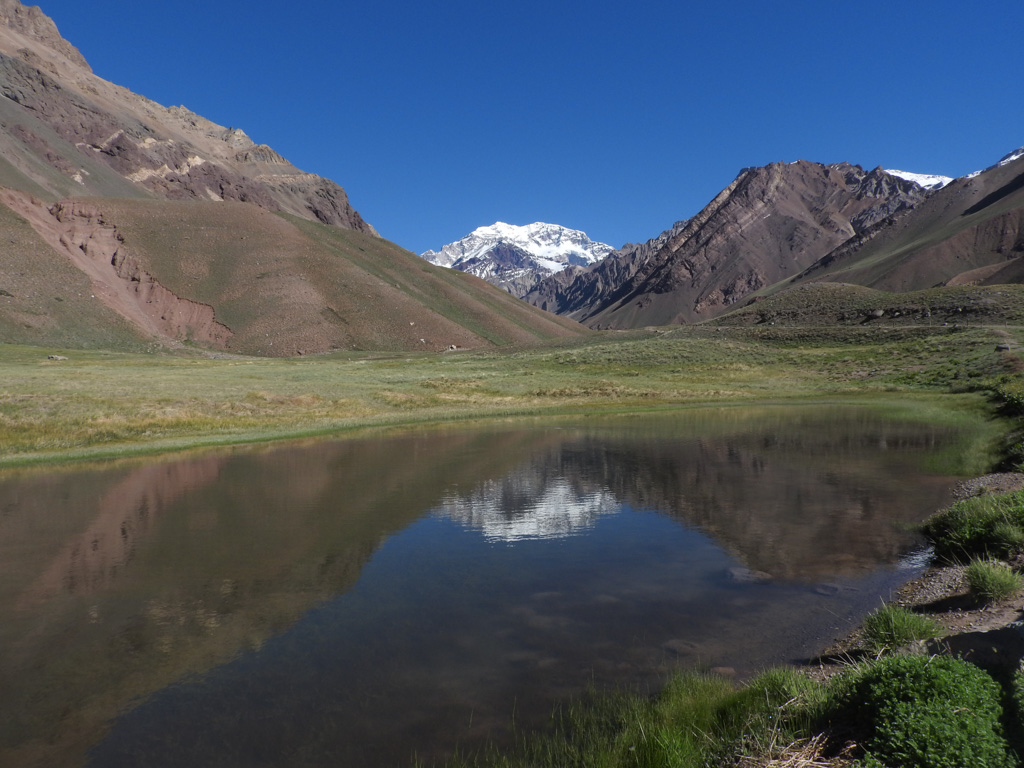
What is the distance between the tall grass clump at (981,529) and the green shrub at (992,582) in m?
1.43

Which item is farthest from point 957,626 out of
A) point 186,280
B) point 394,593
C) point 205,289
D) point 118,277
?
point 118,277

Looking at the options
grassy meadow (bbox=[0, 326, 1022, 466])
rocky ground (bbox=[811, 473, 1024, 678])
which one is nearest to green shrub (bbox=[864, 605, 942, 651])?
rocky ground (bbox=[811, 473, 1024, 678])

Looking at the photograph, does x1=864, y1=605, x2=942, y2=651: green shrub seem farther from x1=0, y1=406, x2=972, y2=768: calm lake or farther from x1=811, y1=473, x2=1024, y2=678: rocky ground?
x1=0, y1=406, x2=972, y2=768: calm lake

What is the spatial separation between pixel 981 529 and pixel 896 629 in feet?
18.2

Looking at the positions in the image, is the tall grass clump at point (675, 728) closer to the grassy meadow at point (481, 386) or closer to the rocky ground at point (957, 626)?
the rocky ground at point (957, 626)

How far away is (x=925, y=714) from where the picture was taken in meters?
5.38

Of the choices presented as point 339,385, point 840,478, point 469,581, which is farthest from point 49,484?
point 339,385

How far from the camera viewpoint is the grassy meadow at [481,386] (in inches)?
1324

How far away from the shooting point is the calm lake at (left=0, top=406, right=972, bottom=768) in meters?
7.64

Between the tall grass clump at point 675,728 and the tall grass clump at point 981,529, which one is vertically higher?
the tall grass clump at point 981,529

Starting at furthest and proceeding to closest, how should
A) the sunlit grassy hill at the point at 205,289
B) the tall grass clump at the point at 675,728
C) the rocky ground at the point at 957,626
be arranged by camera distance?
the sunlit grassy hill at the point at 205,289 → the rocky ground at the point at 957,626 → the tall grass clump at the point at 675,728

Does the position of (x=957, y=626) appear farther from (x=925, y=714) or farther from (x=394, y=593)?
(x=394, y=593)

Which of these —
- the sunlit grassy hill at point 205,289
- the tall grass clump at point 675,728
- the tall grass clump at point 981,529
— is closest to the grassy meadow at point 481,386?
the sunlit grassy hill at point 205,289

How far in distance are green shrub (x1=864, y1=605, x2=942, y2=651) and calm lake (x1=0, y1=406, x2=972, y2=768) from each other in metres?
0.86
